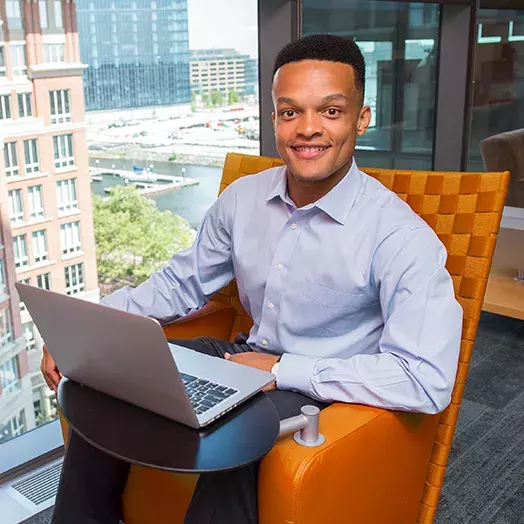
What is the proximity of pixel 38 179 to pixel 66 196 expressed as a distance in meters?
0.11

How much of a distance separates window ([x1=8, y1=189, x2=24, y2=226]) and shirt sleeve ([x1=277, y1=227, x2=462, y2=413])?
1194mm

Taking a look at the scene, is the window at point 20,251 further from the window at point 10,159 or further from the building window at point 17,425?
the building window at point 17,425

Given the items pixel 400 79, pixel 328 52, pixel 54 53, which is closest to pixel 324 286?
pixel 328 52

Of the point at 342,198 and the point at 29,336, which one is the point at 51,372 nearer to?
the point at 342,198

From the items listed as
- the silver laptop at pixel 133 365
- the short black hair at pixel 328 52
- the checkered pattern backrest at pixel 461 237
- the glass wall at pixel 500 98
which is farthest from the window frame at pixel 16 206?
the glass wall at pixel 500 98

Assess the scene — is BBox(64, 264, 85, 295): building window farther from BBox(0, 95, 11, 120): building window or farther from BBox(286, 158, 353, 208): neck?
BBox(286, 158, 353, 208): neck

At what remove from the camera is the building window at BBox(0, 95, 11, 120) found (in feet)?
6.26

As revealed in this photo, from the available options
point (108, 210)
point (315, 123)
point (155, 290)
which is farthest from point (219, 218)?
point (108, 210)

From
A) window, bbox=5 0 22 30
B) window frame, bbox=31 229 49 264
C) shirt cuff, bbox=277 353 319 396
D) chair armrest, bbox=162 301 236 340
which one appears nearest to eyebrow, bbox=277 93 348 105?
shirt cuff, bbox=277 353 319 396

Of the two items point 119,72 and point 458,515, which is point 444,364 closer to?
point 458,515

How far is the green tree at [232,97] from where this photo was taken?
249 cm

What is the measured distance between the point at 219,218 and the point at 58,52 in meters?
0.84

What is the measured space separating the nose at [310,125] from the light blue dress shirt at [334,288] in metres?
0.12

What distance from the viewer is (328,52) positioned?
4.17 feet
